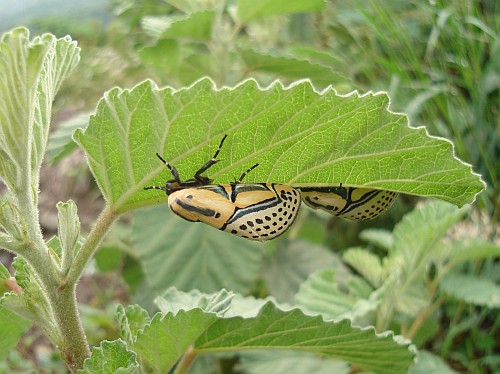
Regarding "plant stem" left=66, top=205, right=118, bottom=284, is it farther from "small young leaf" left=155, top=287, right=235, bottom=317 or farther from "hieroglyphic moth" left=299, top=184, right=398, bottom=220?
"hieroglyphic moth" left=299, top=184, right=398, bottom=220

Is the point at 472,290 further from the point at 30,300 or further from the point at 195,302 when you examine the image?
the point at 30,300

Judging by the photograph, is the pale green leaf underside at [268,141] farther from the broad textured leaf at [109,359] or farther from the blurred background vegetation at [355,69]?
the blurred background vegetation at [355,69]

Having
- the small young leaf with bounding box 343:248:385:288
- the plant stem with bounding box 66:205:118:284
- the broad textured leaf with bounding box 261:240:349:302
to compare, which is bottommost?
the broad textured leaf with bounding box 261:240:349:302

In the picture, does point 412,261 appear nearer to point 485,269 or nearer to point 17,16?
point 485,269

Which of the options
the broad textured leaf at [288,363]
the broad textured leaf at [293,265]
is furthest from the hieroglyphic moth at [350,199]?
the broad textured leaf at [293,265]

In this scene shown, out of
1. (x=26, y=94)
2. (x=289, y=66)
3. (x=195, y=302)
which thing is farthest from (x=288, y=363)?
(x=26, y=94)

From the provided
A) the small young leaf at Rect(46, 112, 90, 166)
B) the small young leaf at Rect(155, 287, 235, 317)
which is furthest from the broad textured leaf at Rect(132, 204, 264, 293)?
the small young leaf at Rect(155, 287, 235, 317)
